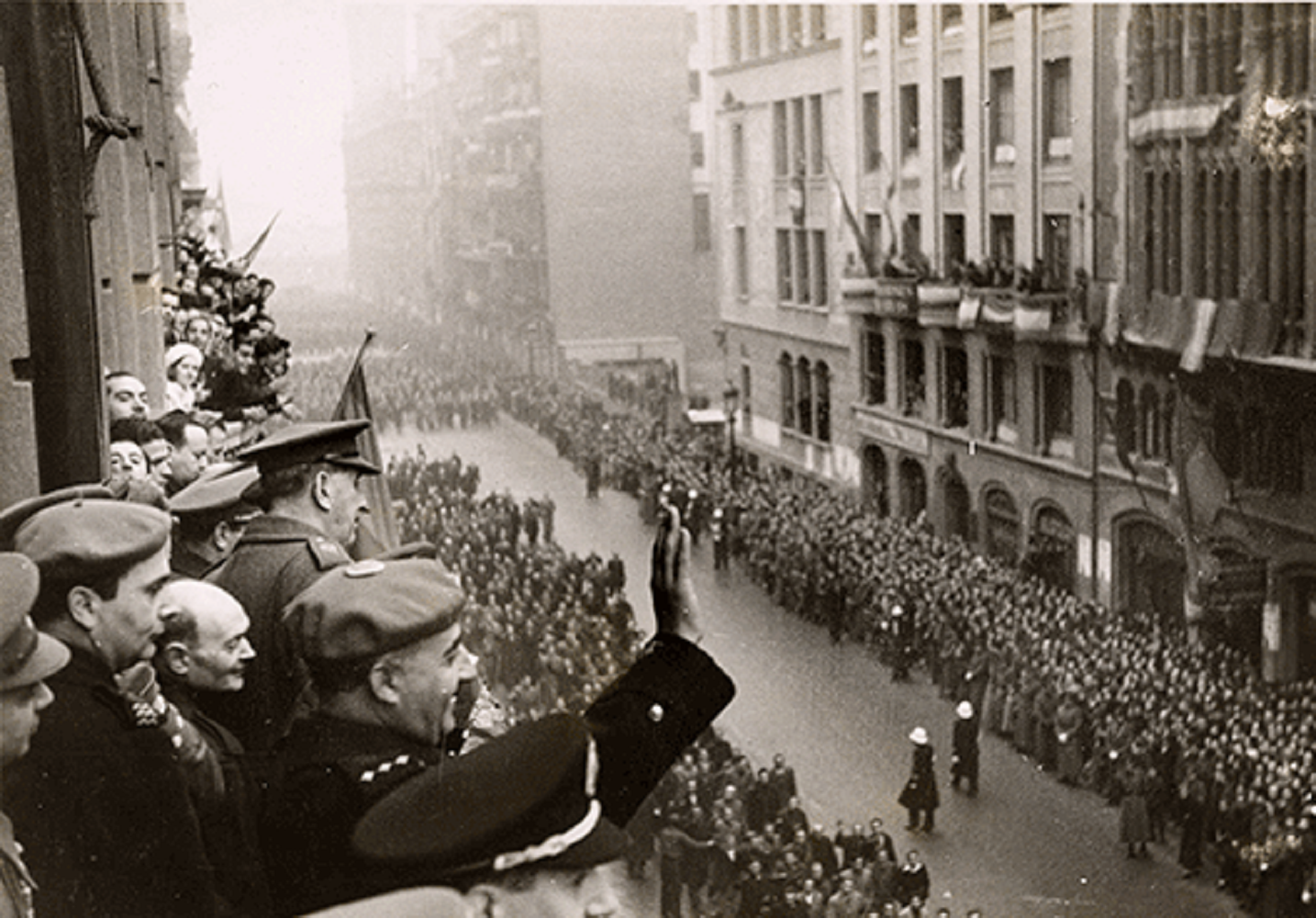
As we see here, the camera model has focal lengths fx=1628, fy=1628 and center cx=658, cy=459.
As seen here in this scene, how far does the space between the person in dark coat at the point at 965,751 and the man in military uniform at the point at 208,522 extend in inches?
360

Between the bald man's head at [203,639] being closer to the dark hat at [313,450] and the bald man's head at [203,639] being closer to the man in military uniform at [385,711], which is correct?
the man in military uniform at [385,711]

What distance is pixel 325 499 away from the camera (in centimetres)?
445

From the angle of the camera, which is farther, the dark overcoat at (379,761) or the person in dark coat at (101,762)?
the person in dark coat at (101,762)

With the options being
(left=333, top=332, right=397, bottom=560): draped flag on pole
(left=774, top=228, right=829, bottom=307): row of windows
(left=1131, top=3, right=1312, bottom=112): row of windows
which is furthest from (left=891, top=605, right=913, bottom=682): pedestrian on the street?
(left=333, top=332, right=397, bottom=560): draped flag on pole

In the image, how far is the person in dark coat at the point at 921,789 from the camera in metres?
12.6

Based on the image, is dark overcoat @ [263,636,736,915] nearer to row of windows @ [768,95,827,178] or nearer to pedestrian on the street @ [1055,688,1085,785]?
pedestrian on the street @ [1055,688,1085,785]

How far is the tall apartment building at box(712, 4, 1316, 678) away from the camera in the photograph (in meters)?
13.3

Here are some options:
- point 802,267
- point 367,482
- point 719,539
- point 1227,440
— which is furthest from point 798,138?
point 367,482

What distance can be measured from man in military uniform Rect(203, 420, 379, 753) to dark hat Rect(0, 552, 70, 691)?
1.07 meters

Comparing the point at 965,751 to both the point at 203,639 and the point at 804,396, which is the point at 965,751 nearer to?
the point at 804,396

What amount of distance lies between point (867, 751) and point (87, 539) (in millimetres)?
10443

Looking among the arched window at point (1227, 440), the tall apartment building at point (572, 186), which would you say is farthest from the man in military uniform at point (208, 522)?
the arched window at point (1227, 440)

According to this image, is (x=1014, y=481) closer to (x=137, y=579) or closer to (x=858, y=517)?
(x=858, y=517)

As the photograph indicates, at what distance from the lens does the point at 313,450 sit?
175 inches
